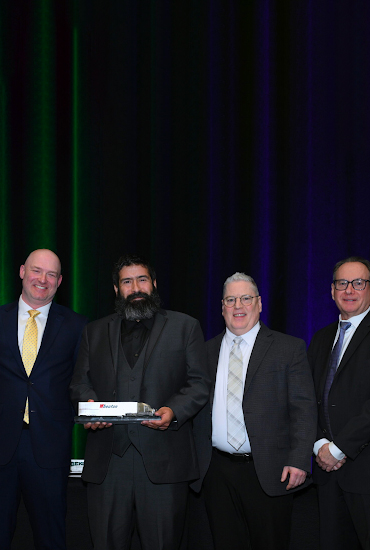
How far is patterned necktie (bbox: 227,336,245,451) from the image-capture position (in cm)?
235

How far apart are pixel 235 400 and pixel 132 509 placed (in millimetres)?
616

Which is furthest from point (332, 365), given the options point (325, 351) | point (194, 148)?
point (194, 148)

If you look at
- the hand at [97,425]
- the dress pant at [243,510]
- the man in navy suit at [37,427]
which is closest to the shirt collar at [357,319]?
the dress pant at [243,510]

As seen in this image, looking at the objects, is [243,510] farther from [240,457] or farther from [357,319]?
[357,319]

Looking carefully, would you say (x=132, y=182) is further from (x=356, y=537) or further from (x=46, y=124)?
(x=356, y=537)

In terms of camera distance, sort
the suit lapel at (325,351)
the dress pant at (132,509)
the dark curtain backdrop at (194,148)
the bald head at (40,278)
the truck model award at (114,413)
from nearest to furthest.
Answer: the truck model award at (114,413) → the dress pant at (132,509) → the suit lapel at (325,351) → the bald head at (40,278) → the dark curtain backdrop at (194,148)

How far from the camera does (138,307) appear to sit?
8.35ft

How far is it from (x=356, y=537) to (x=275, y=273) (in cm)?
202

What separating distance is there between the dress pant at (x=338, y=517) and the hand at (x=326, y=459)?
6 cm

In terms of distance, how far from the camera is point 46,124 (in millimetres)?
4328

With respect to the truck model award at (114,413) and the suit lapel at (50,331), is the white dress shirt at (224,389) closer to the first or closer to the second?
the truck model award at (114,413)

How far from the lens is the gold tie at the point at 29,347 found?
2.63 metres

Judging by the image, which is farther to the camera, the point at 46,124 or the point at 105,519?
the point at 46,124

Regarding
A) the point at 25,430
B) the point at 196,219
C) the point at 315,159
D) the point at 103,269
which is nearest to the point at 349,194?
the point at 315,159
